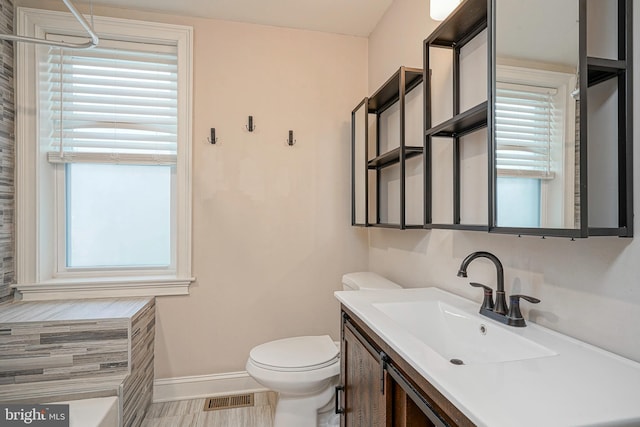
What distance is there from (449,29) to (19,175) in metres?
2.48

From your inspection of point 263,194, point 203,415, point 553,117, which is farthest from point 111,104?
point 553,117

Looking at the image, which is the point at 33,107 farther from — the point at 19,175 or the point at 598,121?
the point at 598,121

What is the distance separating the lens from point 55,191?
2145 mm

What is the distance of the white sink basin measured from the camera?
3.12 ft

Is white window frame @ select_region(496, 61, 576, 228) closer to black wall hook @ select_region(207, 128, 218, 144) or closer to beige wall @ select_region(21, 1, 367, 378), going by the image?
Answer: beige wall @ select_region(21, 1, 367, 378)

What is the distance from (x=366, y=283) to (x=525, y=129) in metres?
1.19

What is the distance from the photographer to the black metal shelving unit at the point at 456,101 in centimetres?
119

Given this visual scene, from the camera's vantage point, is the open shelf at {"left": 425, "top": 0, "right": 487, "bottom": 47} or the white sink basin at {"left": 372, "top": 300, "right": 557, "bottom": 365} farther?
the open shelf at {"left": 425, "top": 0, "right": 487, "bottom": 47}

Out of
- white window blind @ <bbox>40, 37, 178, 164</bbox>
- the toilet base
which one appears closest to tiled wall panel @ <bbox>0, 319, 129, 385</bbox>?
the toilet base

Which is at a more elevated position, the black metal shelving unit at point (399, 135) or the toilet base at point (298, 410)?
the black metal shelving unit at point (399, 135)

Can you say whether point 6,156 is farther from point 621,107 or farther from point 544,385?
point 621,107

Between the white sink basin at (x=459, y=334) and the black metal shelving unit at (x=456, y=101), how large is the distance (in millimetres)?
321

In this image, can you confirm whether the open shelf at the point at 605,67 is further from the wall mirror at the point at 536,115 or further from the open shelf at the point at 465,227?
the open shelf at the point at 465,227

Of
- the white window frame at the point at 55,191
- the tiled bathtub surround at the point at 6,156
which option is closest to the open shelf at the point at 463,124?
the white window frame at the point at 55,191
